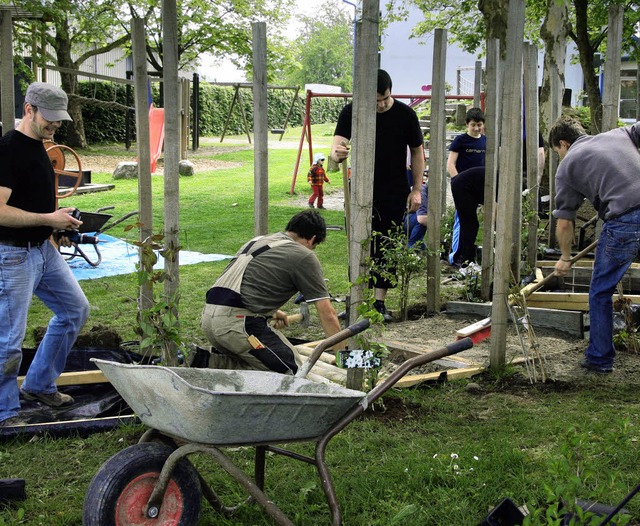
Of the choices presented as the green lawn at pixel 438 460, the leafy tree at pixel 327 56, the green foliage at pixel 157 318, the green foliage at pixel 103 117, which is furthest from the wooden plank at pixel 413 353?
the leafy tree at pixel 327 56

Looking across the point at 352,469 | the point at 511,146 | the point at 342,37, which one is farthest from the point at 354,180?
the point at 342,37

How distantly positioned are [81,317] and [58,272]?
279 mm

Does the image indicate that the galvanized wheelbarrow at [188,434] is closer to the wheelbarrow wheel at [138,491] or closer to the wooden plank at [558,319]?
the wheelbarrow wheel at [138,491]

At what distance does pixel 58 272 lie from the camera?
4.48 meters

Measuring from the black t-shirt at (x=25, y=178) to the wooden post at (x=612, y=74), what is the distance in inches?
192

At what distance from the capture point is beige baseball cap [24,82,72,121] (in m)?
4.12

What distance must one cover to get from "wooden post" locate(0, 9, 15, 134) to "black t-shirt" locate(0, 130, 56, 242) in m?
0.84

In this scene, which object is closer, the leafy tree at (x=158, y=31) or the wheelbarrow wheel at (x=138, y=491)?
the wheelbarrow wheel at (x=138, y=491)

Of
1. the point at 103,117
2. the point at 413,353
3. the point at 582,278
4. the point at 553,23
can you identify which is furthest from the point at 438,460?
the point at 103,117

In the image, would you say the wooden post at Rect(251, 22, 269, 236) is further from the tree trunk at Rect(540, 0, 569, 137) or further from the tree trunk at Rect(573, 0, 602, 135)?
the tree trunk at Rect(573, 0, 602, 135)

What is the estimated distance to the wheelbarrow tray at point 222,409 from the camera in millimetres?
2775

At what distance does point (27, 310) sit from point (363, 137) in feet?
6.28

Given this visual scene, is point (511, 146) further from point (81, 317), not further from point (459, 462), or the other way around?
point (81, 317)

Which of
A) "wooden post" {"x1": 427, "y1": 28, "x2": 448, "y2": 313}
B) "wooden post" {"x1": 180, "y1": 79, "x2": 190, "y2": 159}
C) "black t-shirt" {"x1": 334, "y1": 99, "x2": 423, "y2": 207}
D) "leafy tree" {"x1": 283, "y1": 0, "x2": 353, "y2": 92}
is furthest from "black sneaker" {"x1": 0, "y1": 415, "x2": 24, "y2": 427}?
"leafy tree" {"x1": 283, "y1": 0, "x2": 353, "y2": 92}
